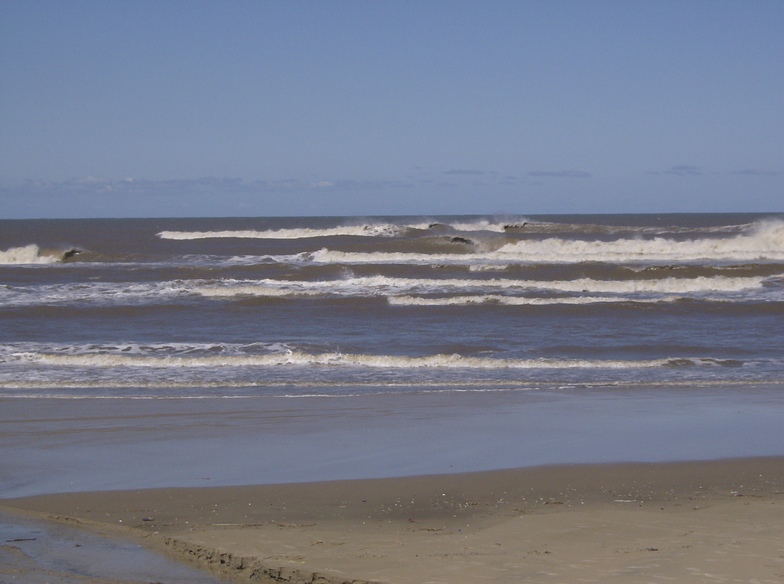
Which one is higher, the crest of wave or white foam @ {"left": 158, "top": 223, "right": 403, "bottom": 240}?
white foam @ {"left": 158, "top": 223, "right": 403, "bottom": 240}

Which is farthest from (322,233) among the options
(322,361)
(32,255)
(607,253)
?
(322,361)

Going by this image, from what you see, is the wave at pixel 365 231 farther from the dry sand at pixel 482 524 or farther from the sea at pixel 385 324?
the dry sand at pixel 482 524

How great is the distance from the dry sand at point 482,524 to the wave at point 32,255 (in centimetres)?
3530

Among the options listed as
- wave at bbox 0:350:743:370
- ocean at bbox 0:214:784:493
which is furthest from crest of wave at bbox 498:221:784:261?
wave at bbox 0:350:743:370

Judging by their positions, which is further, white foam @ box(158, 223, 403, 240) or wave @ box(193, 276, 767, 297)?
white foam @ box(158, 223, 403, 240)

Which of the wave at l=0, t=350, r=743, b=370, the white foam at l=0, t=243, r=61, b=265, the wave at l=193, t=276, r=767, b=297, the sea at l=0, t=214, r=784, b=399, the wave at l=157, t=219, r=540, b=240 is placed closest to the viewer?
the sea at l=0, t=214, r=784, b=399

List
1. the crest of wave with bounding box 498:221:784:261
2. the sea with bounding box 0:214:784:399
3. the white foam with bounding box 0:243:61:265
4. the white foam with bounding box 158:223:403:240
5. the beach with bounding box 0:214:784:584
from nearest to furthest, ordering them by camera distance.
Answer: the beach with bounding box 0:214:784:584
the sea with bounding box 0:214:784:399
the crest of wave with bounding box 498:221:784:261
the white foam with bounding box 0:243:61:265
the white foam with bounding box 158:223:403:240

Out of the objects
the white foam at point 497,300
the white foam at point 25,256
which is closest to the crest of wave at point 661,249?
the white foam at point 497,300

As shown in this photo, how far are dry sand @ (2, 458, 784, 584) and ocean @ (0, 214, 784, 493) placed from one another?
1.63ft

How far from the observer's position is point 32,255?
39250 mm

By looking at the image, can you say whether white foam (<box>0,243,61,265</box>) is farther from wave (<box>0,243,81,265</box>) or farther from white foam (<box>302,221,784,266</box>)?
white foam (<box>302,221,784,266</box>)

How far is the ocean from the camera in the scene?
8281 mm

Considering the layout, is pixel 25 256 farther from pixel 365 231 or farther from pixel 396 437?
pixel 396 437

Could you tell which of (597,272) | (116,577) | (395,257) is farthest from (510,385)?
(395,257)
